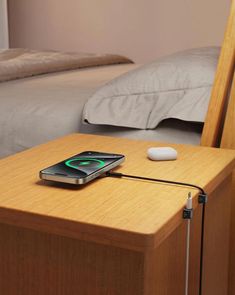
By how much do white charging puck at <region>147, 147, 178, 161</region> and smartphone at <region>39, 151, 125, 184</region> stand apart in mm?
60

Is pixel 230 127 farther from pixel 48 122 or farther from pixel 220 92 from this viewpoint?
pixel 48 122

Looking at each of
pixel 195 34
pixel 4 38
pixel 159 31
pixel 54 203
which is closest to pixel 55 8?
pixel 4 38

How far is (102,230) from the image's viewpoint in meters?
0.64

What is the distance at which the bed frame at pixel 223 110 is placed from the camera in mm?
1032

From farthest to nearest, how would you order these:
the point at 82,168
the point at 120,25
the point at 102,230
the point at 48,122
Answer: the point at 120,25
the point at 48,122
the point at 82,168
the point at 102,230

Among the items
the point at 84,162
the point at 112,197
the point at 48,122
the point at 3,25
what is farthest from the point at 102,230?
the point at 3,25

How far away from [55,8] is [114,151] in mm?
2656

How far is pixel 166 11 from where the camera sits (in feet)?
10.3

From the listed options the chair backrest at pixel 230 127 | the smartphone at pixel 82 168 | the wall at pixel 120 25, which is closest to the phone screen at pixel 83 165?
the smartphone at pixel 82 168

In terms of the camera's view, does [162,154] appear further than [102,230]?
Yes

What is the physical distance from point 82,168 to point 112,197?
91mm

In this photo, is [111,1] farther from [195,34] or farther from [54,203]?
[54,203]

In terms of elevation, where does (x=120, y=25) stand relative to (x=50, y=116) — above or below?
above

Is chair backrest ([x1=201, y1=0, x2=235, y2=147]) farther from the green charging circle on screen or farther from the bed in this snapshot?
the green charging circle on screen
